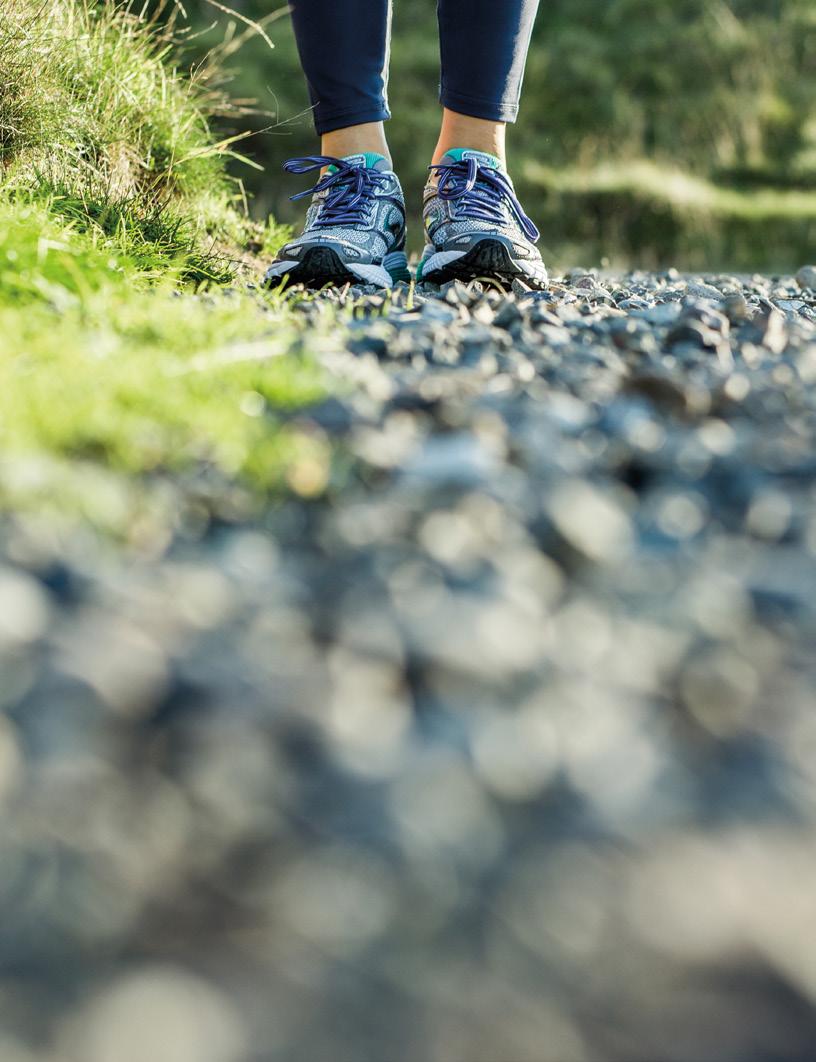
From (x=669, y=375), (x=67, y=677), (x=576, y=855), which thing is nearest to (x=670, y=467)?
(x=669, y=375)

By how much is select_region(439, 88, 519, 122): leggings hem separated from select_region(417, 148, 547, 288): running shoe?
115 millimetres

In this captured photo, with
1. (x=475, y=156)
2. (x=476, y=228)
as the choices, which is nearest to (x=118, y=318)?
(x=476, y=228)

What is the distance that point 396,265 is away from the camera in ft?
10.6

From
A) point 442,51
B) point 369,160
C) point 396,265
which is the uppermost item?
point 442,51

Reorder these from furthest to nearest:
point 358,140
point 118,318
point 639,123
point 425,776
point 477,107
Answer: point 639,123 < point 358,140 < point 477,107 < point 118,318 < point 425,776

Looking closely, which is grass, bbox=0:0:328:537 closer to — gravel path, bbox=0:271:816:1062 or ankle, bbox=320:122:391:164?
gravel path, bbox=0:271:816:1062

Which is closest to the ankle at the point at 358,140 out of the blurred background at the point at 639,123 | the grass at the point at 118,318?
the grass at the point at 118,318

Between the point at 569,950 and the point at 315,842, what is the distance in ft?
0.64

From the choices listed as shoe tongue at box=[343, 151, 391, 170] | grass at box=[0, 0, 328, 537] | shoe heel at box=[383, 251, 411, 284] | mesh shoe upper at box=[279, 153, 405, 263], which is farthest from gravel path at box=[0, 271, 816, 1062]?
shoe tongue at box=[343, 151, 391, 170]

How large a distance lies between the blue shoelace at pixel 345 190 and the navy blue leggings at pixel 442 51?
0.54 feet

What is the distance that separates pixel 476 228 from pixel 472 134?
0.41m

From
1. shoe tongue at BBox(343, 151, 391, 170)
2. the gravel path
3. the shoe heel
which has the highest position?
the gravel path

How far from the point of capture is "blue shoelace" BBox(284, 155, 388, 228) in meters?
3.06

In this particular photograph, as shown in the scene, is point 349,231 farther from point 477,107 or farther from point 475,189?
point 477,107
